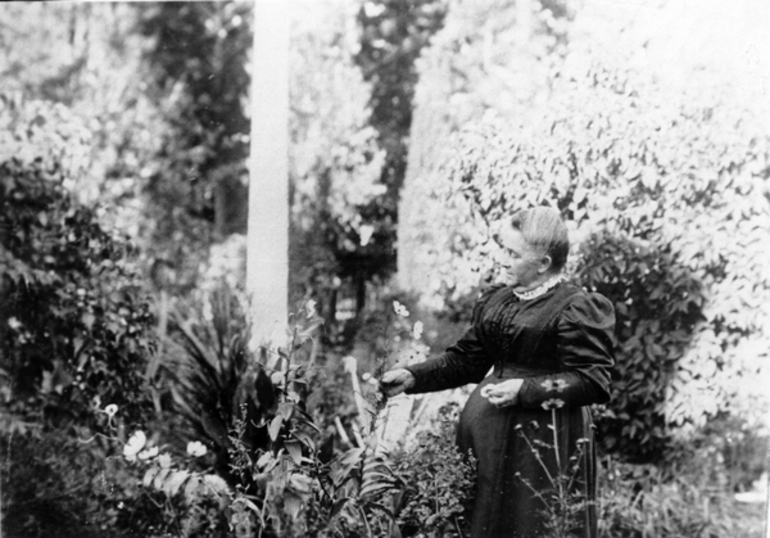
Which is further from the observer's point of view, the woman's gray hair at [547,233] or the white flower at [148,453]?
the white flower at [148,453]

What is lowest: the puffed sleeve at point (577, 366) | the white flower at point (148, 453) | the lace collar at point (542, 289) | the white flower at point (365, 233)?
the white flower at point (148, 453)

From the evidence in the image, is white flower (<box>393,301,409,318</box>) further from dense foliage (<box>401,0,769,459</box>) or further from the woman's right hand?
the woman's right hand

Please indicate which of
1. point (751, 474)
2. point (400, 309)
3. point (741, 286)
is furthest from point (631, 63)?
point (751, 474)

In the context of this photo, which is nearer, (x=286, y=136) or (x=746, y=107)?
(x=746, y=107)

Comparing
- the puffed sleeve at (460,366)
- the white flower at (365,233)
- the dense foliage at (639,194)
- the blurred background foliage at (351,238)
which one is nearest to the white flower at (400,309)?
the blurred background foliage at (351,238)

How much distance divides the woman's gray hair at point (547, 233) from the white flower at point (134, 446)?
2.20 meters

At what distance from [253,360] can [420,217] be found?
1135 mm

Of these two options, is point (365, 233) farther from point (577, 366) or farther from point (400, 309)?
point (577, 366)

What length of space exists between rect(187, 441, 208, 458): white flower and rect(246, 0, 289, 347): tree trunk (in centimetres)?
59

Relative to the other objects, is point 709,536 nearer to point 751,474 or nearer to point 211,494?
point 751,474

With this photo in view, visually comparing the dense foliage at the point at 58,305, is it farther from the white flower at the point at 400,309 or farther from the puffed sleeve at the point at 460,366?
the puffed sleeve at the point at 460,366

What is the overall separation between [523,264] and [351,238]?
3.42ft

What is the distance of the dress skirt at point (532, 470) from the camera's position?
3.72 m

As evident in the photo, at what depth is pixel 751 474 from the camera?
4.16m
